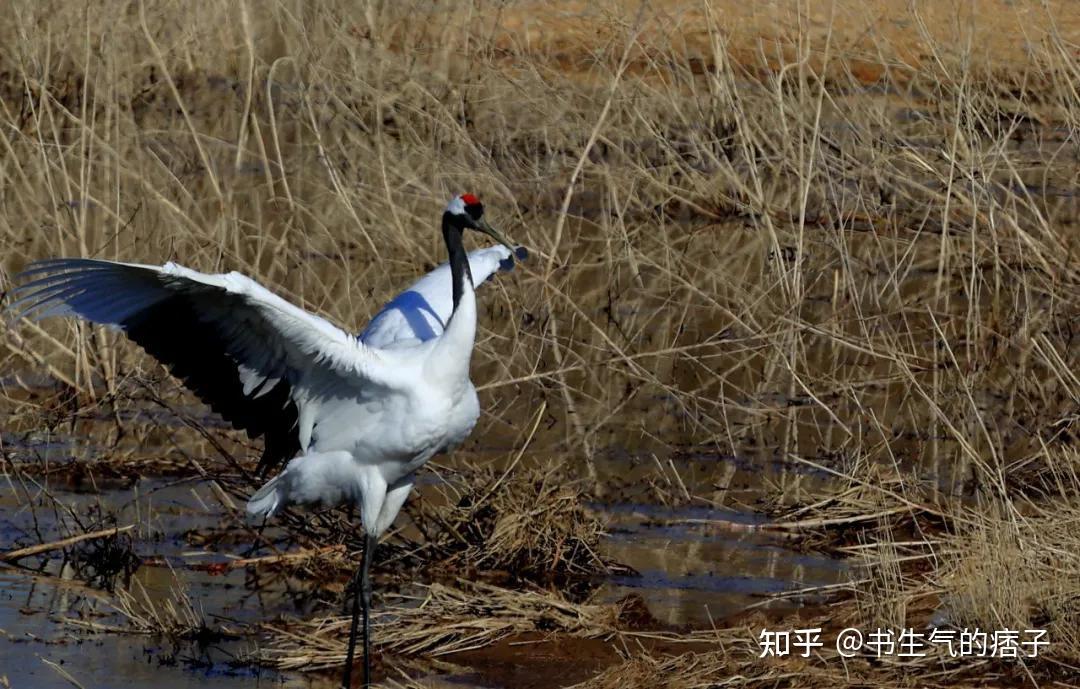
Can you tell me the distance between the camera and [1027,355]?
848 cm

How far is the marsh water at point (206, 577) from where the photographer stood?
5.19 meters

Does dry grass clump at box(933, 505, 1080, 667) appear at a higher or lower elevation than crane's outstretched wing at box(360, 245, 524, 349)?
lower

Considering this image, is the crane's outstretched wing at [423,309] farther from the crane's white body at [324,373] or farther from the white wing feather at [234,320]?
the white wing feather at [234,320]

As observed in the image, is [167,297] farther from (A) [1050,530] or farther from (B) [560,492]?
(A) [1050,530]

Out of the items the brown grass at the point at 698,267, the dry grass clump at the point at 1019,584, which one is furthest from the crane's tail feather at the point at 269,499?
the dry grass clump at the point at 1019,584

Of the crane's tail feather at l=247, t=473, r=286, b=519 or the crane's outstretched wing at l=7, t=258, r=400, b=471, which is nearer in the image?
the crane's outstretched wing at l=7, t=258, r=400, b=471

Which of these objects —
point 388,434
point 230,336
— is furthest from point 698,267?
point 230,336

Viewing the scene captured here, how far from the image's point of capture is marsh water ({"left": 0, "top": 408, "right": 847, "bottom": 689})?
17.0 ft

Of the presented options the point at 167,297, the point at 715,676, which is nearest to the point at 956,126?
the point at 715,676

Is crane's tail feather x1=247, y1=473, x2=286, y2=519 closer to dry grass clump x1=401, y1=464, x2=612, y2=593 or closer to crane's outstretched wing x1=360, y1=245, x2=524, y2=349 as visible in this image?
crane's outstretched wing x1=360, y1=245, x2=524, y2=349

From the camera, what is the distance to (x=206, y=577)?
6.03 metres

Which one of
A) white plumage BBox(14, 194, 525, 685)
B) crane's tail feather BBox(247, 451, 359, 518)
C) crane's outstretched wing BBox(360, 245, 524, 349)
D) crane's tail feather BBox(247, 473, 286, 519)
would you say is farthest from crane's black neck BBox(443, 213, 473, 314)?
crane's tail feather BBox(247, 473, 286, 519)

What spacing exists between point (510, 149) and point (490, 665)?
538 centimetres

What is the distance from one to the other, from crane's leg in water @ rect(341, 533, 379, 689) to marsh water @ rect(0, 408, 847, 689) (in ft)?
0.41
